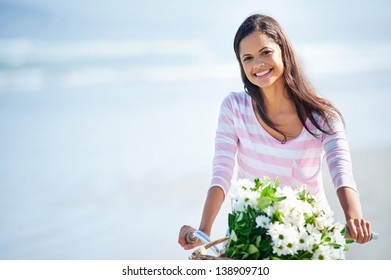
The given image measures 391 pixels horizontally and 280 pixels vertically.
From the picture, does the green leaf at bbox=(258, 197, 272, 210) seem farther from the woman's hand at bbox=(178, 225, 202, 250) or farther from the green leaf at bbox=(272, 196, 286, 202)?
the woman's hand at bbox=(178, 225, 202, 250)

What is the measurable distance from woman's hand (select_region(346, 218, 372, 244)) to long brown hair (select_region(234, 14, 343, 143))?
46cm

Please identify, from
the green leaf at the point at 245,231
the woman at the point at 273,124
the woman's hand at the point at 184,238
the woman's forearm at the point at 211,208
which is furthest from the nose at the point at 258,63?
the green leaf at the point at 245,231

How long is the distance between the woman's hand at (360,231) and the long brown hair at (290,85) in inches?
18.2

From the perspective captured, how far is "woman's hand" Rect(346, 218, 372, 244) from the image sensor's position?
1323 mm

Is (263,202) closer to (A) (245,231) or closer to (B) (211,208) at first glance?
(A) (245,231)

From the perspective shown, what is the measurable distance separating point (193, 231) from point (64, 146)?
12.3 ft

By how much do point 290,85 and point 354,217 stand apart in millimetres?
501

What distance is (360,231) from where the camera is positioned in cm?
133

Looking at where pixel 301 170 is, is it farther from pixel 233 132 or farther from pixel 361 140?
pixel 361 140

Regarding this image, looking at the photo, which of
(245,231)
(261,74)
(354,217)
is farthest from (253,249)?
(261,74)

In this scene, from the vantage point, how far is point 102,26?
18.6ft

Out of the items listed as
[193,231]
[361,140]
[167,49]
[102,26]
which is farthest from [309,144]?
[102,26]

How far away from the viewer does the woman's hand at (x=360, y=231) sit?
52.1 inches
